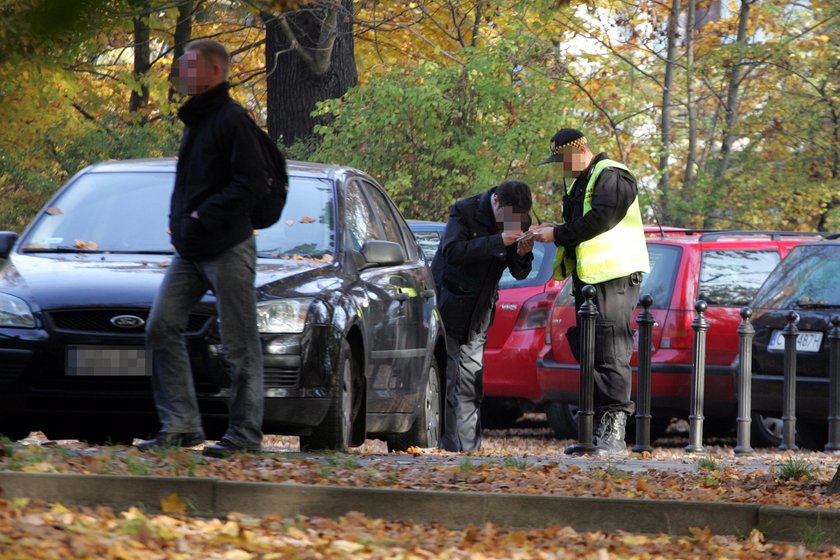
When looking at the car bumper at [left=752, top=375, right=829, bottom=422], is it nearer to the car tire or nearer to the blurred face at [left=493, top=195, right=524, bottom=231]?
the car tire

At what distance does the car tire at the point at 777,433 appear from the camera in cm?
1304

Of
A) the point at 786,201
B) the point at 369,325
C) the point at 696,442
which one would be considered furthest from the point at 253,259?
the point at 786,201

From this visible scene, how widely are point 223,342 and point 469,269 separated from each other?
3.40m

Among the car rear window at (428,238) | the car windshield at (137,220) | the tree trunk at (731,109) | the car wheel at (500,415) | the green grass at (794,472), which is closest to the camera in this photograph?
the green grass at (794,472)

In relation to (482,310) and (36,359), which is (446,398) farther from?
(36,359)

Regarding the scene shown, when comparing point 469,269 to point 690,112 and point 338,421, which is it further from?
point 690,112

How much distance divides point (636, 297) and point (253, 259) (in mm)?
3344

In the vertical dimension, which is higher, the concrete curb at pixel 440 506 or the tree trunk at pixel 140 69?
the tree trunk at pixel 140 69

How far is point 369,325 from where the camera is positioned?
923 centimetres

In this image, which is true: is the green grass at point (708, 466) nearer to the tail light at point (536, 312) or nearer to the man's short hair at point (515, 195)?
the man's short hair at point (515, 195)

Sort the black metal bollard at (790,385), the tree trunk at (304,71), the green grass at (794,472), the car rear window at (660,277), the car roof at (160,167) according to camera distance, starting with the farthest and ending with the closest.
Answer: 1. the tree trunk at (304,71)
2. the car rear window at (660,277)
3. the black metal bollard at (790,385)
4. the car roof at (160,167)
5. the green grass at (794,472)

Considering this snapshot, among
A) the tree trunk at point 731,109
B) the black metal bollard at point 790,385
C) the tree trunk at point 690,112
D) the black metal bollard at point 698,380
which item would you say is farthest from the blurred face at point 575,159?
the tree trunk at point 731,109

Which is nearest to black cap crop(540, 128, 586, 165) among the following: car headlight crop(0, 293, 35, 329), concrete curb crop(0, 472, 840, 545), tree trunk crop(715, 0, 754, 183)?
car headlight crop(0, 293, 35, 329)

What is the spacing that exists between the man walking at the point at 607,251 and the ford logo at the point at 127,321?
2.99m
